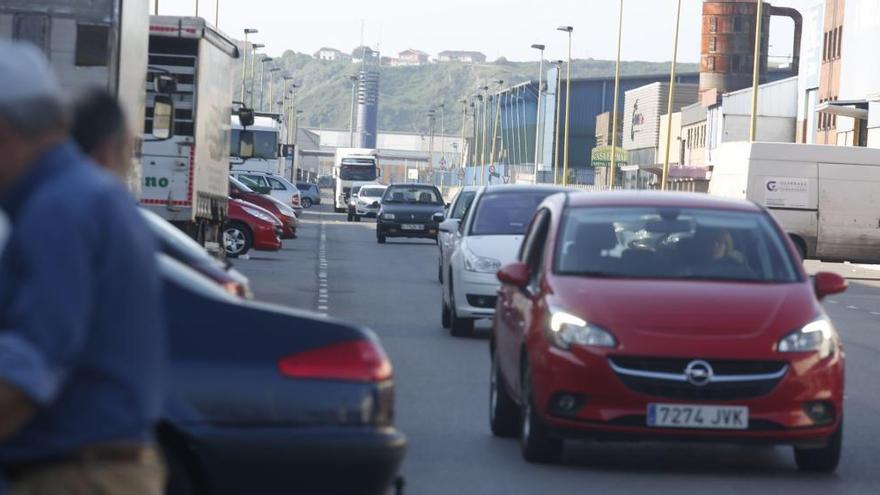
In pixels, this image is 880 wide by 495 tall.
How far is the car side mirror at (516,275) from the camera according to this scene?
1070 cm

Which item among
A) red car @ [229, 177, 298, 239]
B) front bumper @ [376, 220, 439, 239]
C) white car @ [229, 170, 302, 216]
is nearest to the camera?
red car @ [229, 177, 298, 239]

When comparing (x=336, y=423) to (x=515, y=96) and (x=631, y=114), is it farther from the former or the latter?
(x=515, y=96)

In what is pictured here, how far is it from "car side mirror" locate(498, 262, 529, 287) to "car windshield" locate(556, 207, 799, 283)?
0.27 meters

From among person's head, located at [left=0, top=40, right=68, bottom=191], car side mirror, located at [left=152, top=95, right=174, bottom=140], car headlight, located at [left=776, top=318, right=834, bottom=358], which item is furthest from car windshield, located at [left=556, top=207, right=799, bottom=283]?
car side mirror, located at [left=152, top=95, right=174, bottom=140]

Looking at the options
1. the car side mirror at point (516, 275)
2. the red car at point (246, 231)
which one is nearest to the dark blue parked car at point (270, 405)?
the car side mirror at point (516, 275)

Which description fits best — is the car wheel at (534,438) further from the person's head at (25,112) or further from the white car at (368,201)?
the white car at (368,201)

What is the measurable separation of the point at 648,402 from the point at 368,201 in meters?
63.8

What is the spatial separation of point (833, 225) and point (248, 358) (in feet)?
112

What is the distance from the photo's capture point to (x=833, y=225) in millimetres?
38969

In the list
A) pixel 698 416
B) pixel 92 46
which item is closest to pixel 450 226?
pixel 92 46

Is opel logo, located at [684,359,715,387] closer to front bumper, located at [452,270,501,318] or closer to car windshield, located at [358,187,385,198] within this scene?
front bumper, located at [452,270,501,318]

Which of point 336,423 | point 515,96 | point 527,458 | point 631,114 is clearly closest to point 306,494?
point 336,423

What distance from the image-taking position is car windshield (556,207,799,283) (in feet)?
34.2

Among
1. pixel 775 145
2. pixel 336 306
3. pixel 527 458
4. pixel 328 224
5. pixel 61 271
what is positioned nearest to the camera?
pixel 61 271
